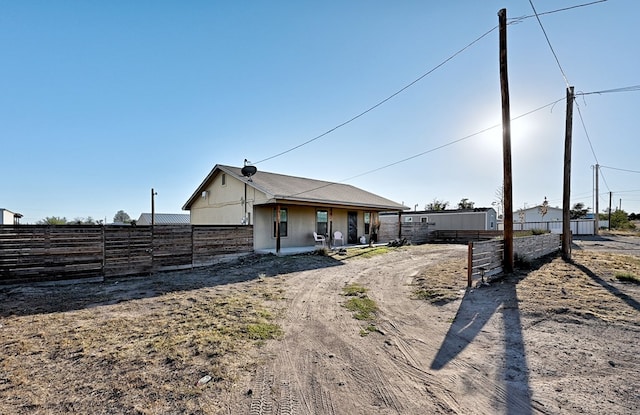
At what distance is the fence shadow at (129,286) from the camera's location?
594cm

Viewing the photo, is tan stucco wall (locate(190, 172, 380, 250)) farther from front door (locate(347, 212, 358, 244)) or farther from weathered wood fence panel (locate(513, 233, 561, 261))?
weathered wood fence panel (locate(513, 233, 561, 261))

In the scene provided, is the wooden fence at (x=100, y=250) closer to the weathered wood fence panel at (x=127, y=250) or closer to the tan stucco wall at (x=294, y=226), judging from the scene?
the weathered wood fence panel at (x=127, y=250)

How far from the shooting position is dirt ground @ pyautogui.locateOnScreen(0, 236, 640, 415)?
267 centimetres

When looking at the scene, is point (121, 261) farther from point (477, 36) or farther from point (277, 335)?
point (477, 36)

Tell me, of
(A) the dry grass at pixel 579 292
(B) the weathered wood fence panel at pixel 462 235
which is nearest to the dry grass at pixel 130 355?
(A) the dry grass at pixel 579 292

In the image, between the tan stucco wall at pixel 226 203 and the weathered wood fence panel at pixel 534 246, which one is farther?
the tan stucco wall at pixel 226 203

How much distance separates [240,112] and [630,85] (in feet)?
51.2

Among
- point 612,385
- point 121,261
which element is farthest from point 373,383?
point 121,261

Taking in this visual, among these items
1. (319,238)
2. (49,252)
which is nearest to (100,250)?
(49,252)

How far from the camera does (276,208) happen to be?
13820mm

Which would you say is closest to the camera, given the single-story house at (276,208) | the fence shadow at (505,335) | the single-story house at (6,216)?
the fence shadow at (505,335)

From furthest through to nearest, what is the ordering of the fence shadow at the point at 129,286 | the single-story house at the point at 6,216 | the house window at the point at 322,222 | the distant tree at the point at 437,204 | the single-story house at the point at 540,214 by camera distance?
the distant tree at the point at 437,204
the single-story house at the point at 540,214
the single-story house at the point at 6,216
the house window at the point at 322,222
the fence shadow at the point at 129,286

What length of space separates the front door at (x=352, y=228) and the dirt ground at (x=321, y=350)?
10.4 m

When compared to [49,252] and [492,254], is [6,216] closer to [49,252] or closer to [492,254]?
[49,252]
